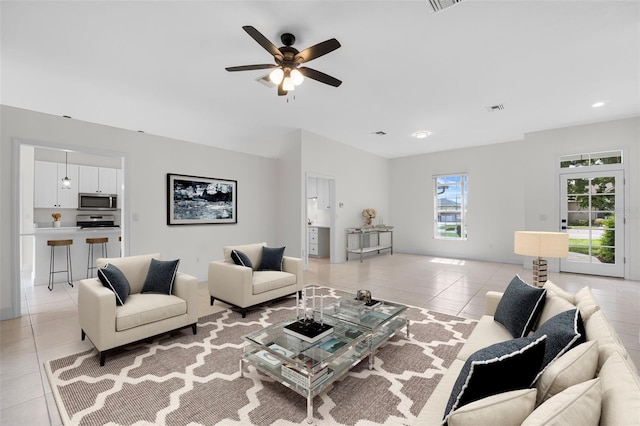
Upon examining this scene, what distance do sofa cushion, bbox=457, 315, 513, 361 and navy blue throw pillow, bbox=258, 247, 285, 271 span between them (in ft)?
8.74

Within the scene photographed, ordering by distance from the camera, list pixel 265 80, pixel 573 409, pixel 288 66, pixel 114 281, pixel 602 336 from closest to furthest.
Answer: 1. pixel 573 409
2. pixel 602 336
3. pixel 114 281
4. pixel 288 66
5. pixel 265 80

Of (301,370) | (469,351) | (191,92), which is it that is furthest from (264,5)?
(469,351)

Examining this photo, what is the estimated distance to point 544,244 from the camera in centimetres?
255

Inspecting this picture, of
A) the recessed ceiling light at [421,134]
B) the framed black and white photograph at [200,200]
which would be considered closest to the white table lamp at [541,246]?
the recessed ceiling light at [421,134]

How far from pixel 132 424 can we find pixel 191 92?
3990mm

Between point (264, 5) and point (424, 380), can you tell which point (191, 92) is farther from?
point (424, 380)

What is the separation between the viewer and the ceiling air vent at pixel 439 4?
92.9 inches

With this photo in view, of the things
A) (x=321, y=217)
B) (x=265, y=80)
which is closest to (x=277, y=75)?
(x=265, y=80)

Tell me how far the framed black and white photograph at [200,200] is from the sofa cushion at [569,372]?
5.06 meters

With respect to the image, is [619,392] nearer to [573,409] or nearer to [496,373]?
[573,409]

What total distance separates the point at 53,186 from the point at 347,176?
21.9ft

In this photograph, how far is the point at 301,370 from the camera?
186 centimetres

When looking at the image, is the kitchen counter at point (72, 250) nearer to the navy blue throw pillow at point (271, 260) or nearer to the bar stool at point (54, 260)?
the bar stool at point (54, 260)

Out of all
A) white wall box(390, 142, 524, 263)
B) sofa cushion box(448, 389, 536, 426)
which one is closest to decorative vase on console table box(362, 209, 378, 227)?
white wall box(390, 142, 524, 263)
